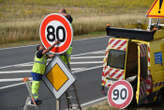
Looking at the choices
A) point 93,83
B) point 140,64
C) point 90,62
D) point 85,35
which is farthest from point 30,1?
point 140,64

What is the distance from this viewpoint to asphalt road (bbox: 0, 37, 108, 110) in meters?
9.38

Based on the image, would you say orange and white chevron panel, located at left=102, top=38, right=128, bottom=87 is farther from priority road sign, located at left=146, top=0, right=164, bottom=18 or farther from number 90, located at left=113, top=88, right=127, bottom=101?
number 90, located at left=113, top=88, right=127, bottom=101

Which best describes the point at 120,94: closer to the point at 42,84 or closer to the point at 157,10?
the point at 157,10

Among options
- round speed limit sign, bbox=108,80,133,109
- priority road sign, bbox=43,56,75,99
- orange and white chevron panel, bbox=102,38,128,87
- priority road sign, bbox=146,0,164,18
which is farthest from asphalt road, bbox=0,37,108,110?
priority road sign, bbox=43,56,75,99

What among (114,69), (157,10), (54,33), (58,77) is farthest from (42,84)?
(54,33)

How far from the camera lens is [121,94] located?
24.2 feet

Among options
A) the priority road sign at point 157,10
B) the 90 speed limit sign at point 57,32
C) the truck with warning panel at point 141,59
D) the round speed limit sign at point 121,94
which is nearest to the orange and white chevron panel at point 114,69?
the truck with warning panel at point 141,59

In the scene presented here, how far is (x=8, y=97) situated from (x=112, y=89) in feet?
12.0

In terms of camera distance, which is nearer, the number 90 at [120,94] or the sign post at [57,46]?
the sign post at [57,46]

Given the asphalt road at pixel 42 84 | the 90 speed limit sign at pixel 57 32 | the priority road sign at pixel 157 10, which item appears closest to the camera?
the 90 speed limit sign at pixel 57 32

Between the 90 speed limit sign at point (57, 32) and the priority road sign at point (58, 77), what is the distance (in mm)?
238

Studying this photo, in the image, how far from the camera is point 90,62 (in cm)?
1500

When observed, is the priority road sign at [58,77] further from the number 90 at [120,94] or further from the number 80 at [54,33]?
the number 90 at [120,94]

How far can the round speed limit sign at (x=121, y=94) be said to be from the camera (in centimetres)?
724
